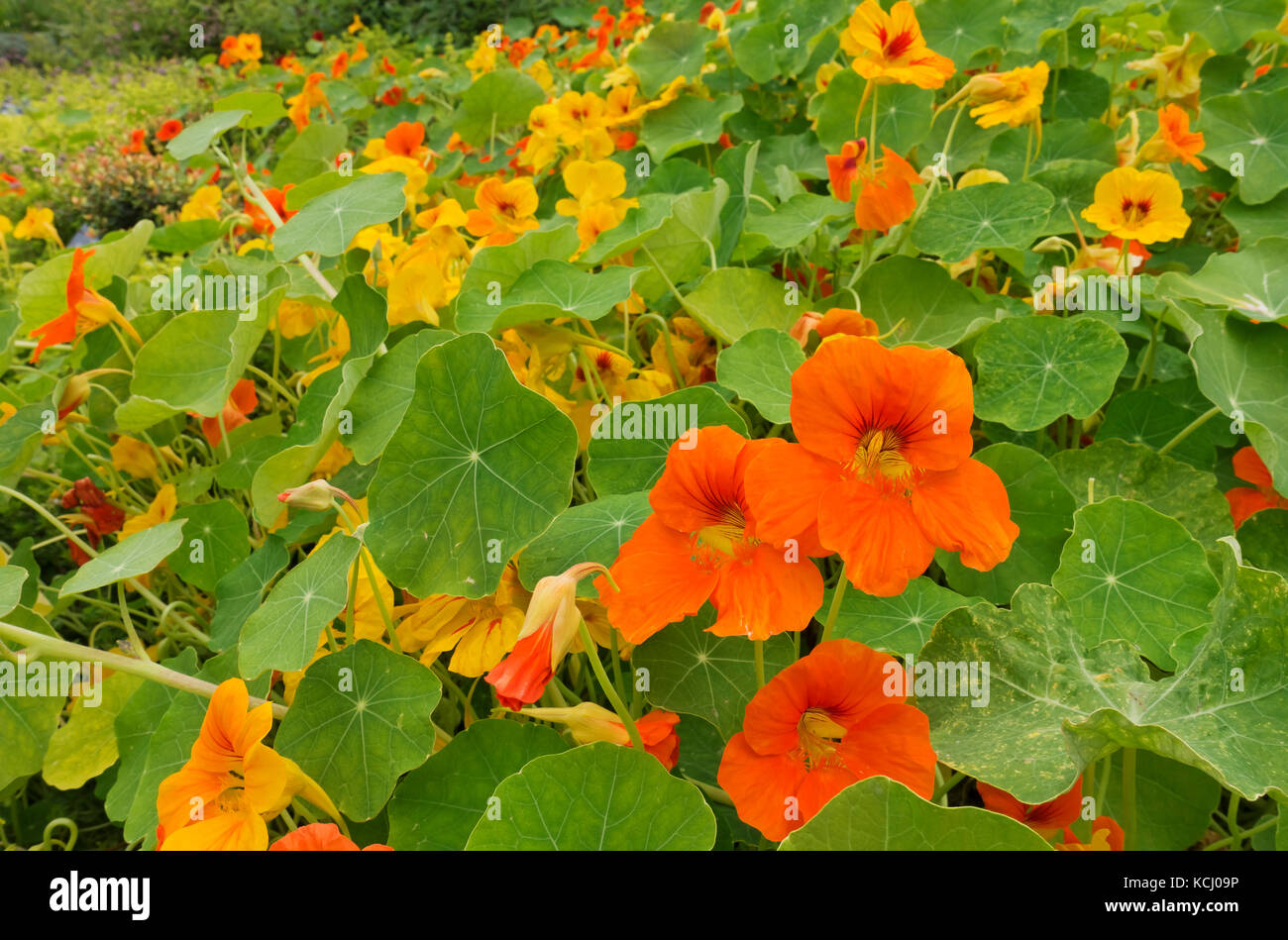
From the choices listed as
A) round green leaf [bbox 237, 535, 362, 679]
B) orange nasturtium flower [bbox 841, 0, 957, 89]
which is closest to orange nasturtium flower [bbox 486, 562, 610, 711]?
round green leaf [bbox 237, 535, 362, 679]

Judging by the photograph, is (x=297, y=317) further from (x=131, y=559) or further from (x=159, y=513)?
(x=131, y=559)

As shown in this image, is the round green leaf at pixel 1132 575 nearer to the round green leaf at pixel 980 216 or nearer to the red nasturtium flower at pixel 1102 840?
the red nasturtium flower at pixel 1102 840

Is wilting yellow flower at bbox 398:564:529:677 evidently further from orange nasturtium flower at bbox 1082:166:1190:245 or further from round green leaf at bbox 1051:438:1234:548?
orange nasturtium flower at bbox 1082:166:1190:245

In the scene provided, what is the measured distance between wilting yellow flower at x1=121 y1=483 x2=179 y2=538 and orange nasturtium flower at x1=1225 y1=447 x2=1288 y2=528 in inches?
57.3

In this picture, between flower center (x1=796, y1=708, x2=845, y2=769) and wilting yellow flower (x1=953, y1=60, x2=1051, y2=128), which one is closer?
flower center (x1=796, y1=708, x2=845, y2=769)

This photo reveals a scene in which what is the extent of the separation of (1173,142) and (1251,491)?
22.5 inches

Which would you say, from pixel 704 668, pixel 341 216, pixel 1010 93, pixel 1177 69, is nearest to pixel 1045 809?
pixel 704 668

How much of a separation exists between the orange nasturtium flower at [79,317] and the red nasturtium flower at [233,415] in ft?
0.55

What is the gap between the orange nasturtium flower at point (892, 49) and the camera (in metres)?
1.16

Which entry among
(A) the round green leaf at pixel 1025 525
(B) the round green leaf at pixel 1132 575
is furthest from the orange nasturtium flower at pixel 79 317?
(B) the round green leaf at pixel 1132 575

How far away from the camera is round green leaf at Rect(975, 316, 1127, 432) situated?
1003mm

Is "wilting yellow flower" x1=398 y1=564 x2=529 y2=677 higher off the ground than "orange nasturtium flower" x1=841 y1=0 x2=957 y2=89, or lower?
lower

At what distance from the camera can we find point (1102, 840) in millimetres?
683
